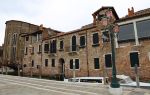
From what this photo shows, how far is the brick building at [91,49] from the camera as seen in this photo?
1850 cm

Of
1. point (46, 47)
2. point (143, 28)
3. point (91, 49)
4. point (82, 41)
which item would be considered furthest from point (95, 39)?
point (46, 47)

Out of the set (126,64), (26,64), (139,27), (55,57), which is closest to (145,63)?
(126,64)

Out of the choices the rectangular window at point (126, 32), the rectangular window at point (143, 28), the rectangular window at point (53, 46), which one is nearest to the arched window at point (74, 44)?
the rectangular window at point (53, 46)

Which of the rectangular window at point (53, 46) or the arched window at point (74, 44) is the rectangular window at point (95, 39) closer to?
the arched window at point (74, 44)

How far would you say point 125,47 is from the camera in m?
19.6

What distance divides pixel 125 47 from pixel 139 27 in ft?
9.23

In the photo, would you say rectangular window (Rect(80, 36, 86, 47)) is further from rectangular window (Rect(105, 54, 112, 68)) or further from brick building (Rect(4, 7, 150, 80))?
rectangular window (Rect(105, 54, 112, 68))

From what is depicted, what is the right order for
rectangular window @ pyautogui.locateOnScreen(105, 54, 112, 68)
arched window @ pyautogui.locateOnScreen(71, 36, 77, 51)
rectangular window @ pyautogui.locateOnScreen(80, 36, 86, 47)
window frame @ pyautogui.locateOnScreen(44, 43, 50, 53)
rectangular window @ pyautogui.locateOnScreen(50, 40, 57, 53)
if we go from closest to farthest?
rectangular window @ pyautogui.locateOnScreen(105, 54, 112, 68) → rectangular window @ pyautogui.locateOnScreen(80, 36, 86, 47) → arched window @ pyautogui.locateOnScreen(71, 36, 77, 51) → rectangular window @ pyautogui.locateOnScreen(50, 40, 57, 53) → window frame @ pyautogui.locateOnScreen(44, 43, 50, 53)

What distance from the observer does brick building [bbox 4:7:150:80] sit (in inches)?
728

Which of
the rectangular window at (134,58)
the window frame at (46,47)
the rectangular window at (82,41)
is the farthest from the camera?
the window frame at (46,47)

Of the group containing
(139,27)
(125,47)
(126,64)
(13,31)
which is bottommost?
(126,64)

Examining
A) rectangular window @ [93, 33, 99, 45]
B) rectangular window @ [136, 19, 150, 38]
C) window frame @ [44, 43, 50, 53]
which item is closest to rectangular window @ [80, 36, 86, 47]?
rectangular window @ [93, 33, 99, 45]

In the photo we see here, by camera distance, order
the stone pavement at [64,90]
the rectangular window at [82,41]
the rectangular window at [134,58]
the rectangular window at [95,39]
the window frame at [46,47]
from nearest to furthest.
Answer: the stone pavement at [64,90] < the rectangular window at [134,58] < the rectangular window at [95,39] < the rectangular window at [82,41] < the window frame at [46,47]

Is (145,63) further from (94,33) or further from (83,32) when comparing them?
(83,32)
